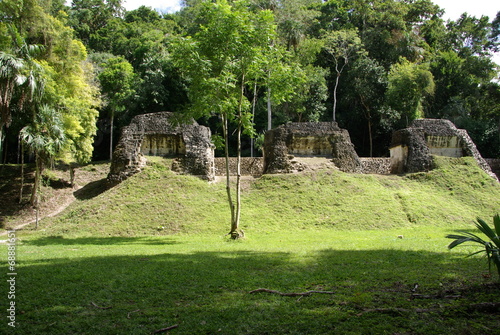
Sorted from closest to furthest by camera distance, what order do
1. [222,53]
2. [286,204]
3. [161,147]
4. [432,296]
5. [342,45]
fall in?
[432,296] < [222,53] < [286,204] < [161,147] < [342,45]

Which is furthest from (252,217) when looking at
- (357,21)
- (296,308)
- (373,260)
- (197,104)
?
(357,21)

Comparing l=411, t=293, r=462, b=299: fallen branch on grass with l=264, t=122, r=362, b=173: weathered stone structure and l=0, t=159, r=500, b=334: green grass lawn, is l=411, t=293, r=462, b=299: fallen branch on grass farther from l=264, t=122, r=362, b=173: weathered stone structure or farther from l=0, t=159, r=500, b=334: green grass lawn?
l=264, t=122, r=362, b=173: weathered stone structure

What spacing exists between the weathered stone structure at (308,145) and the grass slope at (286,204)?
3.62ft

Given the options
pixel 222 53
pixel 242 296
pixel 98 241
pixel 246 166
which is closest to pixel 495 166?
pixel 246 166

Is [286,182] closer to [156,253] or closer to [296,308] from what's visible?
[156,253]

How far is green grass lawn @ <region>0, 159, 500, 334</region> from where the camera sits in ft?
12.4

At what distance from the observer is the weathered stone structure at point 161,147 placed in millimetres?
18188

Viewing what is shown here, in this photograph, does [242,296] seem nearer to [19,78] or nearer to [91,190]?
[19,78]

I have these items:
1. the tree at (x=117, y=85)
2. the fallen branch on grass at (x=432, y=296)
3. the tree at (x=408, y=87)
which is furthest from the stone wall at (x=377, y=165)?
the fallen branch on grass at (x=432, y=296)

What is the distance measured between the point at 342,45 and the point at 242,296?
1270 inches

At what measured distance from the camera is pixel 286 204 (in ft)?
51.7

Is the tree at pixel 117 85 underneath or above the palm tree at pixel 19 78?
above

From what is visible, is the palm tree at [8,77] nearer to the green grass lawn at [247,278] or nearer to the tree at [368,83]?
the green grass lawn at [247,278]

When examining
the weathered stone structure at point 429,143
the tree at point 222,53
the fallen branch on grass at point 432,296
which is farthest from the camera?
the weathered stone structure at point 429,143
